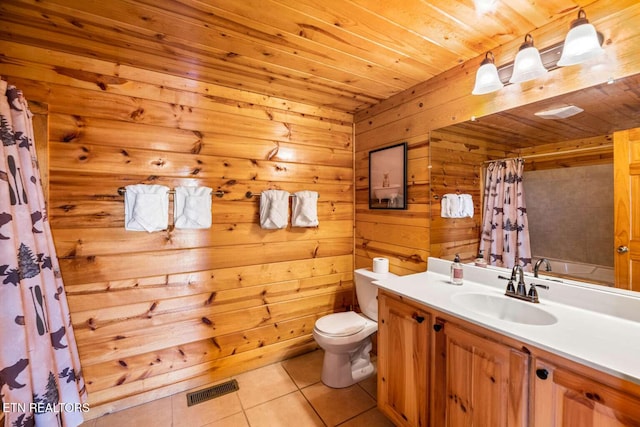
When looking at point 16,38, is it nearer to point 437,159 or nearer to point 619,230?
point 437,159

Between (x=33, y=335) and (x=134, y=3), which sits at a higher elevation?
(x=134, y=3)

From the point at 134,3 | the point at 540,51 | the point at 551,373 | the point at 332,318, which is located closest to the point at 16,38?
the point at 134,3

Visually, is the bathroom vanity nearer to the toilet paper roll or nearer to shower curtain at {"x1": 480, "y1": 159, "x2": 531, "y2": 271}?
shower curtain at {"x1": 480, "y1": 159, "x2": 531, "y2": 271}

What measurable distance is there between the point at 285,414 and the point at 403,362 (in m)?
0.87

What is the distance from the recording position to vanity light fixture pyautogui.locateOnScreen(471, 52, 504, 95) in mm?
1479

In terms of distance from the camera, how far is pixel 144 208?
5.61ft

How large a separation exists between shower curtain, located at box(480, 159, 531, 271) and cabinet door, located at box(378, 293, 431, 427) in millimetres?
685

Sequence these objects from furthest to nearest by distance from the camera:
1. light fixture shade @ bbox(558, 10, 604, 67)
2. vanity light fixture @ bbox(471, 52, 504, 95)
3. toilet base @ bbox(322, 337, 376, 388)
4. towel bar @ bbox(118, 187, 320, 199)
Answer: toilet base @ bbox(322, 337, 376, 388)
towel bar @ bbox(118, 187, 320, 199)
vanity light fixture @ bbox(471, 52, 504, 95)
light fixture shade @ bbox(558, 10, 604, 67)

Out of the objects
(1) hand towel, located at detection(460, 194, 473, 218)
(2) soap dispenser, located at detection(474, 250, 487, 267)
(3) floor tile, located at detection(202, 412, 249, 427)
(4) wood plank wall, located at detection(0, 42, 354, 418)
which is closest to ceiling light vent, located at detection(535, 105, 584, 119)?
(1) hand towel, located at detection(460, 194, 473, 218)

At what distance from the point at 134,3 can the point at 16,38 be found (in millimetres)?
862

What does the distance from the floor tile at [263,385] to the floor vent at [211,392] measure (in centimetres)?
6

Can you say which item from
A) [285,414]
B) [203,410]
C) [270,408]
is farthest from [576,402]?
[203,410]

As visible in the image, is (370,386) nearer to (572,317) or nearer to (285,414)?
(285,414)

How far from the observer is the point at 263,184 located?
2.23 metres
